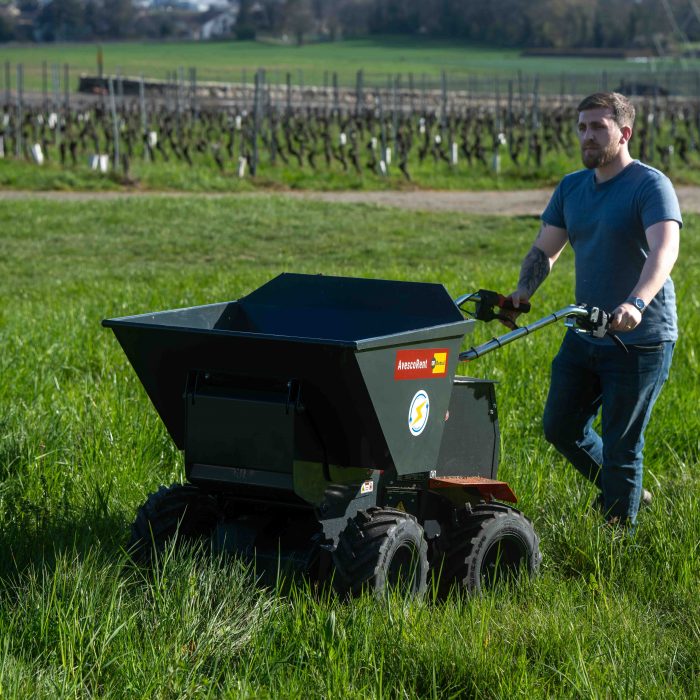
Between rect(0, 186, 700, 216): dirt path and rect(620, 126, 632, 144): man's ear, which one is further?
rect(0, 186, 700, 216): dirt path

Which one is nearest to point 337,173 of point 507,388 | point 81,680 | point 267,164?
point 267,164

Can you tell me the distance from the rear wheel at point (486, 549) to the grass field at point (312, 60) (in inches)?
2752

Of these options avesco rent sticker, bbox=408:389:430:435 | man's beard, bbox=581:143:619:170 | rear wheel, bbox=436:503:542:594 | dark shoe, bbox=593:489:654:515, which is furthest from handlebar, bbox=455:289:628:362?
dark shoe, bbox=593:489:654:515

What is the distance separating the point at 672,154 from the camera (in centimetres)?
3475

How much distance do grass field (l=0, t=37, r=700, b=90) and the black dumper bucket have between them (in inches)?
2766

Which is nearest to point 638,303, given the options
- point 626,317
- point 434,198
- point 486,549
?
point 626,317

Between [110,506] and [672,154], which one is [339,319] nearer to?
[110,506]

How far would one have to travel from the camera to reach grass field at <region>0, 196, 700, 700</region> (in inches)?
128

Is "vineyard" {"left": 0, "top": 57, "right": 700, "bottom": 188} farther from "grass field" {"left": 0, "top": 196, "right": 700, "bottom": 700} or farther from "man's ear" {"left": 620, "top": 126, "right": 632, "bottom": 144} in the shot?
"man's ear" {"left": 620, "top": 126, "right": 632, "bottom": 144}

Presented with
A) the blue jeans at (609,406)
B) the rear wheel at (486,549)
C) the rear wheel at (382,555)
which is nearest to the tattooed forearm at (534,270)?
the blue jeans at (609,406)

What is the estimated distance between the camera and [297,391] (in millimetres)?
3643

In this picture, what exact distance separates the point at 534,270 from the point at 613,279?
0.35m

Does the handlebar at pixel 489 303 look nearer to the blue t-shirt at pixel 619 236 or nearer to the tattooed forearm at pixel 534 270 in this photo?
the tattooed forearm at pixel 534 270

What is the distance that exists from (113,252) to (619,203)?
11852mm
